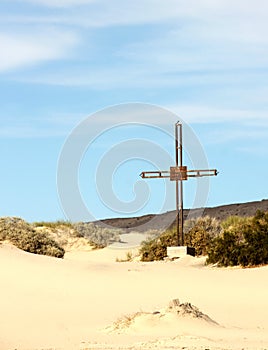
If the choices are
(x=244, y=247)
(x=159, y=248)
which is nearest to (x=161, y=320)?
(x=244, y=247)

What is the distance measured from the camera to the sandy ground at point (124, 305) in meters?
10.4

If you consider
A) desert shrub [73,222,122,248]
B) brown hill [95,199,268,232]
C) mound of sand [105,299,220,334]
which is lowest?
brown hill [95,199,268,232]

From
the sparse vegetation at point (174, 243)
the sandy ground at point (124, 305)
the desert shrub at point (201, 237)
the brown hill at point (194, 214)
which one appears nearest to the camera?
the sandy ground at point (124, 305)

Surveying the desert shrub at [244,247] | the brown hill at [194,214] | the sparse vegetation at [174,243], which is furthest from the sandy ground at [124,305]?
the brown hill at [194,214]

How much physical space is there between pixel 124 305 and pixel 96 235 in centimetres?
1992

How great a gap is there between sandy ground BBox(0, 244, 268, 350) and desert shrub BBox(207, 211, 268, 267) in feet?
1.77

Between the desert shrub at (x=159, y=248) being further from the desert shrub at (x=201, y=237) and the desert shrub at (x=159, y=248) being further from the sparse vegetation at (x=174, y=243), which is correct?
the desert shrub at (x=201, y=237)

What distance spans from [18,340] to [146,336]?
6.02 feet

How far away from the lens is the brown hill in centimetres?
5388

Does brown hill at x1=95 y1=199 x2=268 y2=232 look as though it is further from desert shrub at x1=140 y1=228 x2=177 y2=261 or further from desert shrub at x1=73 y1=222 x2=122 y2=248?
desert shrub at x1=140 y1=228 x2=177 y2=261

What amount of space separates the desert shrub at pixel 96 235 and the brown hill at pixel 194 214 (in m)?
17.3

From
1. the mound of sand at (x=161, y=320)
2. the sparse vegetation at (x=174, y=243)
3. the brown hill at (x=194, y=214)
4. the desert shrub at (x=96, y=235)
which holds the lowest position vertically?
the brown hill at (x=194, y=214)

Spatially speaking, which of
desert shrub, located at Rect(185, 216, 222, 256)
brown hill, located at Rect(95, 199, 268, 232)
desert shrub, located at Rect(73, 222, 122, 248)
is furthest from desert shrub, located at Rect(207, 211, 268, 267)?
brown hill, located at Rect(95, 199, 268, 232)

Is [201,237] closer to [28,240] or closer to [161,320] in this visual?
[28,240]
